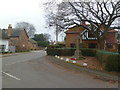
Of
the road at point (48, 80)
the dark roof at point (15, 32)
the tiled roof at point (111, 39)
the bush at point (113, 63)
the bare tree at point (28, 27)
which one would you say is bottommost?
the road at point (48, 80)

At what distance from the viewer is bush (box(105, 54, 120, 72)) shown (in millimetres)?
10749

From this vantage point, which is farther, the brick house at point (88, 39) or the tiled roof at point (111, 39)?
the tiled roof at point (111, 39)

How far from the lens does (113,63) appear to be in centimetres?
1106

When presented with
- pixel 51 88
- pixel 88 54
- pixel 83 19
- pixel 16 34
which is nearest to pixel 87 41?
pixel 88 54

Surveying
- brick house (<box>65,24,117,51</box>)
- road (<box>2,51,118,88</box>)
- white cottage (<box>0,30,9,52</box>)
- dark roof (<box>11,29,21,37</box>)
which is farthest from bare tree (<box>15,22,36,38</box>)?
road (<box>2,51,118,88</box>)

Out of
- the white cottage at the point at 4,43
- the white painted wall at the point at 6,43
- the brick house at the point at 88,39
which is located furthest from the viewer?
the white painted wall at the point at 6,43

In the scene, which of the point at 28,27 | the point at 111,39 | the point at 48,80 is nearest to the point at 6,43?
the point at 111,39

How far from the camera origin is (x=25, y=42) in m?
51.8

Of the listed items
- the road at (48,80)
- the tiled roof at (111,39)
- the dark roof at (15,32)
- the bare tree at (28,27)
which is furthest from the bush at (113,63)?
the bare tree at (28,27)

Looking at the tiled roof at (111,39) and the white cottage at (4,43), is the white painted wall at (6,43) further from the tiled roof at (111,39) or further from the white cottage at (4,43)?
the tiled roof at (111,39)

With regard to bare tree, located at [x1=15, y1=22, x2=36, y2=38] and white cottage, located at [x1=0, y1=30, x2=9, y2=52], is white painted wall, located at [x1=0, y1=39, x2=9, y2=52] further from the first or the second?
bare tree, located at [x1=15, y1=22, x2=36, y2=38]

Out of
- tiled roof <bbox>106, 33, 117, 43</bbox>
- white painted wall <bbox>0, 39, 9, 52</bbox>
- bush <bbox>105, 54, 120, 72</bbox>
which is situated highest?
tiled roof <bbox>106, 33, 117, 43</bbox>

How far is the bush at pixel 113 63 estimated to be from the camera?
10749mm

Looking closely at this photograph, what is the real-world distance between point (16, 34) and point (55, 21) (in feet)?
87.1
